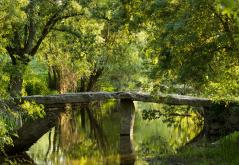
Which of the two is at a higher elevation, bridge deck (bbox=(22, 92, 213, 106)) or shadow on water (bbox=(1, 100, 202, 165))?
bridge deck (bbox=(22, 92, 213, 106))

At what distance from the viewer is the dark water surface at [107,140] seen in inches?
573

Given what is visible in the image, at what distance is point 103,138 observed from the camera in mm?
19391

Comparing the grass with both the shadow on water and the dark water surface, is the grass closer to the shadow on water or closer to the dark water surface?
the dark water surface

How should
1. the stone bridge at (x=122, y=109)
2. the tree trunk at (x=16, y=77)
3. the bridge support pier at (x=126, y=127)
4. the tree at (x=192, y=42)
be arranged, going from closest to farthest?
the tree at (x=192, y=42) < the stone bridge at (x=122, y=109) < the bridge support pier at (x=126, y=127) < the tree trunk at (x=16, y=77)

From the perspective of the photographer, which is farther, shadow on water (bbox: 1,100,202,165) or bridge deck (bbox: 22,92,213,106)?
Result: bridge deck (bbox: 22,92,213,106)

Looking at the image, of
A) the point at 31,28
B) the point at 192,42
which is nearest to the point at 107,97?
the point at 31,28

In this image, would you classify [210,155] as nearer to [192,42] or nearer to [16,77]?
[192,42]

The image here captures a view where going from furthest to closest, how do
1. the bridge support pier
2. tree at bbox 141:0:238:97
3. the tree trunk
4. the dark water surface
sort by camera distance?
the tree trunk, the bridge support pier, the dark water surface, tree at bbox 141:0:238:97

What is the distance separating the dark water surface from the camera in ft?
47.8

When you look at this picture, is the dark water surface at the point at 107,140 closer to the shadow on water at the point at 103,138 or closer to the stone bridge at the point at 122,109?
the shadow on water at the point at 103,138

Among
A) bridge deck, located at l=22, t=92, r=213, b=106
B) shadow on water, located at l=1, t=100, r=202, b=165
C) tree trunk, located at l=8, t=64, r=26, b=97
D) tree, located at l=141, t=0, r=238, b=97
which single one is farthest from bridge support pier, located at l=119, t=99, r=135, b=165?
tree, located at l=141, t=0, r=238, b=97

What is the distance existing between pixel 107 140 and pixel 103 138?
0.76 m

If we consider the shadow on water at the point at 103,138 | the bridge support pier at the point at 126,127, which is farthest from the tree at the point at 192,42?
the bridge support pier at the point at 126,127

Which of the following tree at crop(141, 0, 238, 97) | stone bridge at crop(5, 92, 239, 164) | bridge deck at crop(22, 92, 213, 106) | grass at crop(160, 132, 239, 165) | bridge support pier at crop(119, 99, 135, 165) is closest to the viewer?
tree at crop(141, 0, 238, 97)
